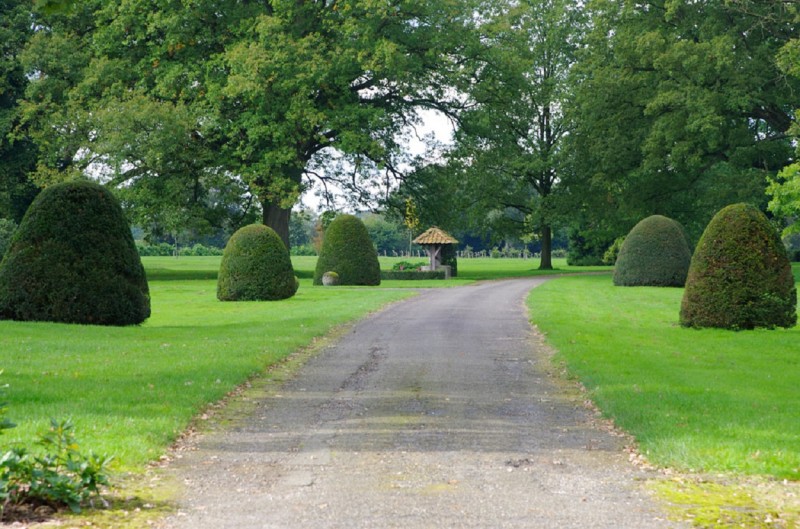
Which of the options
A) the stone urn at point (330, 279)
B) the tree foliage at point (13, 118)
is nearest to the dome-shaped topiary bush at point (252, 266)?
the stone urn at point (330, 279)

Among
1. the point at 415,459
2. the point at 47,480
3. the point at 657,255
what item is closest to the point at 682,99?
the point at 657,255

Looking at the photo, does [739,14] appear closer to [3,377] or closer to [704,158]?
[704,158]

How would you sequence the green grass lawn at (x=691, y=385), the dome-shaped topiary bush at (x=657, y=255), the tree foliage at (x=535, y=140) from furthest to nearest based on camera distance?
the tree foliage at (x=535, y=140) < the dome-shaped topiary bush at (x=657, y=255) < the green grass lawn at (x=691, y=385)

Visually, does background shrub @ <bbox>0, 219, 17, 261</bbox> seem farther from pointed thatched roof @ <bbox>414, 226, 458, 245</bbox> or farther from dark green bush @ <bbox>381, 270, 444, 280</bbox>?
pointed thatched roof @ <bbox>414, 226, 458, 245</bbox>

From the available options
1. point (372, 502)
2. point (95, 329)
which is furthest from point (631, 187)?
point (372, 502)

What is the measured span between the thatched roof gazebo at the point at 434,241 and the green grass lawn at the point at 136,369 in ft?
91.2

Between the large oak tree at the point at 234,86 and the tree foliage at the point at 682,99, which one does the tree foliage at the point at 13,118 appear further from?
the tree foliage at the point at 682,99

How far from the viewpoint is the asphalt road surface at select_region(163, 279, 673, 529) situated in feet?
20.2

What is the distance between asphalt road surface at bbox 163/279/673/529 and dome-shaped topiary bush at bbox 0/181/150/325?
8492mm

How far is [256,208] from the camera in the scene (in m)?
51.7

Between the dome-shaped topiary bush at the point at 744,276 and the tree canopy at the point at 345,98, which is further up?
the tree canopy at the point at 345,98

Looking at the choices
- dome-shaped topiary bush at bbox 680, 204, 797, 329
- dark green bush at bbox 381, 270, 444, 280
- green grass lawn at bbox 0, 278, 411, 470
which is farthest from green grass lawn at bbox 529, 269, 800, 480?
dark green bush at bbox 381, 270, 444, 280

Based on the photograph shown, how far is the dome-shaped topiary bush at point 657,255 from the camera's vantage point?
130ft

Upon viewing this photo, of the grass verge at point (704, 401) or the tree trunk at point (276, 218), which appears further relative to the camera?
the tree trunk at point (276, 218)
